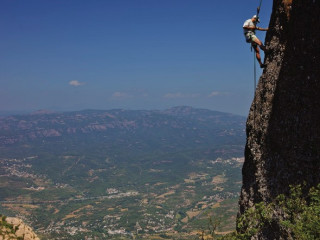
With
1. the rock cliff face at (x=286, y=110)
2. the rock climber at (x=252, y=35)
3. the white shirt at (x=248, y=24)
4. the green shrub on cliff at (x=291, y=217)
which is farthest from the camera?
the white shirt at (x=248, y=24)

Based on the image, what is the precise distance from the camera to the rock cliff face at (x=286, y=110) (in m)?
13.0

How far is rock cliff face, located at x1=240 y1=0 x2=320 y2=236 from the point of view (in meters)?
13.0

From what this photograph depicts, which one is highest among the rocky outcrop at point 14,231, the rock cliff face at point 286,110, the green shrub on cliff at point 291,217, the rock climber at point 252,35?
the rock climber at point 252,35

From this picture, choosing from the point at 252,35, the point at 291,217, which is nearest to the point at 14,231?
the point at 291,217

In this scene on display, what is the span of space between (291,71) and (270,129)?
303cm

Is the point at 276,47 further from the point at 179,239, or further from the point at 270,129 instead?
the point at 179,239

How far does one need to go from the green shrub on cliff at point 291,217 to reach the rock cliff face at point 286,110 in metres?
0.63

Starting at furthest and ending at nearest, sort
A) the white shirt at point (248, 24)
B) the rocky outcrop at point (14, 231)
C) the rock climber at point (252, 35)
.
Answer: the rocky outcrop at point (14, 231) < the white shirt at point (248, 24) < the rock climber at point (252, 35)

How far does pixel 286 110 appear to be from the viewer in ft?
46.7

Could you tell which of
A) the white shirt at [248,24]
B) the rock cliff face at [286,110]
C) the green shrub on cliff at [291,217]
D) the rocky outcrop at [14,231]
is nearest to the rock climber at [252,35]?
the white shirt at [248,24]

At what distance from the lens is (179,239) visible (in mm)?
169375

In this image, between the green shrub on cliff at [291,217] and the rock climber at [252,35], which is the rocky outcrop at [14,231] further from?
the rock climber at [252,35]

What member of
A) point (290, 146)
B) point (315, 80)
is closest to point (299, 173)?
point (290, 146)

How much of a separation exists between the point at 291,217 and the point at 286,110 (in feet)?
15.9
